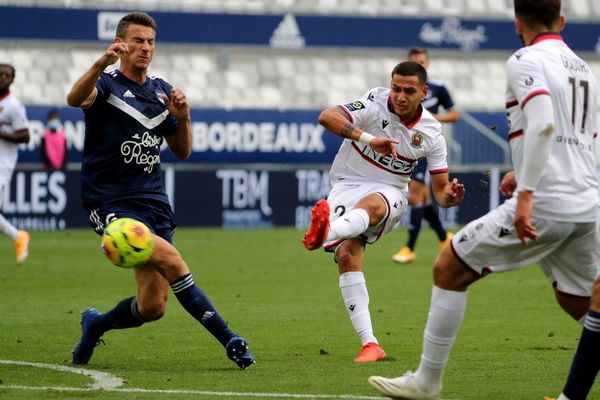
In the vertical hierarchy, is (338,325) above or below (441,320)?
below

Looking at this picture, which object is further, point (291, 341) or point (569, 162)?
point (291, 341)

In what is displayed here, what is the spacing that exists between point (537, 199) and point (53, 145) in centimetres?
1936

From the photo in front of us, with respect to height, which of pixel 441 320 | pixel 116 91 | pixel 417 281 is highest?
pixel 116 91

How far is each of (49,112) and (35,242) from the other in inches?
187

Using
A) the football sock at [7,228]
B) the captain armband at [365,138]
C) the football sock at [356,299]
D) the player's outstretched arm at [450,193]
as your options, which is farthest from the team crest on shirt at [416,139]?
the football sock at [7,228]

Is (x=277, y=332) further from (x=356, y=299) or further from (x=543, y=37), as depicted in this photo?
(x=543, y=37)

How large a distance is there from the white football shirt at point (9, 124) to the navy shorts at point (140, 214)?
7771 mm

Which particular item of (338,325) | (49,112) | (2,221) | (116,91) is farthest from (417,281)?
(49,112)

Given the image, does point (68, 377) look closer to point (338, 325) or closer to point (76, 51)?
point (338, 325)

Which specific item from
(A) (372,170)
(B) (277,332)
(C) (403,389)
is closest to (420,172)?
(B) (277,332)

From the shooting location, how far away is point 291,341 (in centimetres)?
990

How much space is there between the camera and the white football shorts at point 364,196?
9.06 m

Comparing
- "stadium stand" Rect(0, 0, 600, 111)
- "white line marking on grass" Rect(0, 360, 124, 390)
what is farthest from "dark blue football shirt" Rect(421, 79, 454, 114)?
"stadium stand" Rect(0, 0, 600, 111)

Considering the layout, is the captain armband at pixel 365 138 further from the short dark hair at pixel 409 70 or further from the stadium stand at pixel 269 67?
the stadium stand at pixel 269 67
